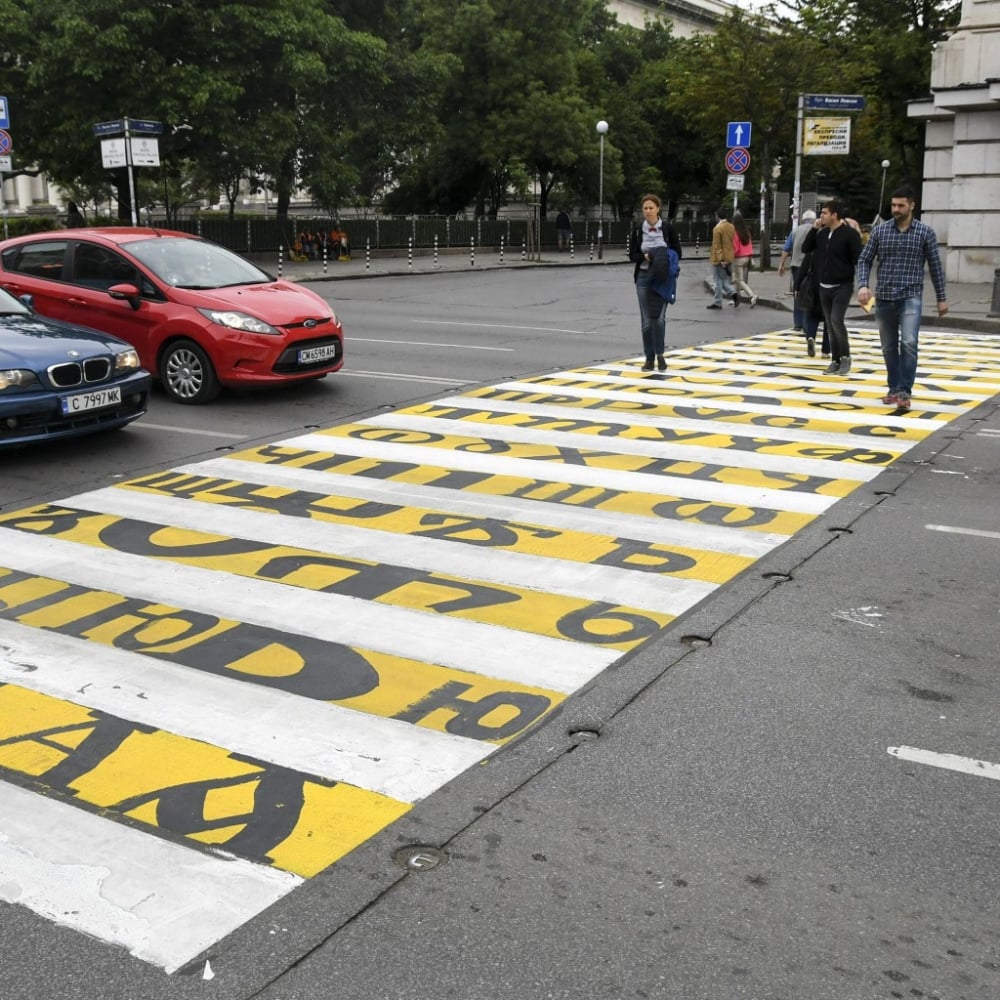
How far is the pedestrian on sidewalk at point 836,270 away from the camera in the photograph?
535 inches

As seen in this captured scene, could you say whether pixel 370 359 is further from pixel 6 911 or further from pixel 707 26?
pixel 707 26

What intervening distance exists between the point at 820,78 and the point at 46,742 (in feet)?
120

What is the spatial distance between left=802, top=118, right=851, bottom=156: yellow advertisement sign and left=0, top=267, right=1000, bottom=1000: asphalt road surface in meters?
20.1

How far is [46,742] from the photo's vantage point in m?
4.45

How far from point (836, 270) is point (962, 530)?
693 centimetres

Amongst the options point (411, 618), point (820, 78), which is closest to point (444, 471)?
point (411, 618)

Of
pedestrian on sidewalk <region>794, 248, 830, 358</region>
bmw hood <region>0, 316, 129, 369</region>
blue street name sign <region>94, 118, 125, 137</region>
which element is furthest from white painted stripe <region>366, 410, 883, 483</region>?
blue street name sign <region>94, 118, 125, 137</region>

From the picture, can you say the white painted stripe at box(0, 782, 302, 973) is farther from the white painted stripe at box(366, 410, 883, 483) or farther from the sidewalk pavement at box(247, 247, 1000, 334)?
the sidewalk pavement at box(247, 247, 1000, 334)

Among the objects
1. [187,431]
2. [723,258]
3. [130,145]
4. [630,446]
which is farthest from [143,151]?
[630,446]

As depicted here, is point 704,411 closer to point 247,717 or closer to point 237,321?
point 237,321

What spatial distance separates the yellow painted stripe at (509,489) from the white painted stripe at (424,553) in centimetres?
31

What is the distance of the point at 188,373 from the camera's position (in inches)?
463

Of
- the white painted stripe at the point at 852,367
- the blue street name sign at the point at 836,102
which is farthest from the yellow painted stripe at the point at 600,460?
the blue street name sign at the point at 836,102

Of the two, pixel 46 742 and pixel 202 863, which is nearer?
pixel 202 863
